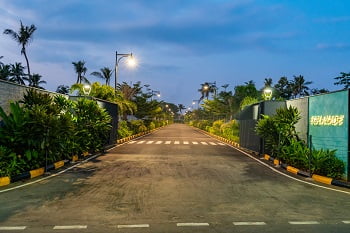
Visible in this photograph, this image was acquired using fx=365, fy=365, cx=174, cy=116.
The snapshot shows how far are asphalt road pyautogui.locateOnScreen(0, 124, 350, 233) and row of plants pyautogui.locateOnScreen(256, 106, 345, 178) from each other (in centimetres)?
135

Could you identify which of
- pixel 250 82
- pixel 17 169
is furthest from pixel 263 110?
pixel 250 82

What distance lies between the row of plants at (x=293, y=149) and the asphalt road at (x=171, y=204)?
1.35 meters

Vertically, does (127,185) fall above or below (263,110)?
below

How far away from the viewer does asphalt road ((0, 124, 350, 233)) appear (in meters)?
6.73

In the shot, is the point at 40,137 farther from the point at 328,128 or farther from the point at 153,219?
the point at 328,128

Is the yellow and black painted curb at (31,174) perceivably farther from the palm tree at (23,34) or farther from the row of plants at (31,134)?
the palm tree at (23,34)

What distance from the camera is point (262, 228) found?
6.63 meters

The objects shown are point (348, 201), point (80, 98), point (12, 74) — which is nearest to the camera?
point (348, 201)

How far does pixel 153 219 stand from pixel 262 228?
206 centimetres

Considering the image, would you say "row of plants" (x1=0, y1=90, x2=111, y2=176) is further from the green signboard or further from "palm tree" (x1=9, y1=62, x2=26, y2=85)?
"palm tree" (x1=9, y1=62, x2=26, y2=85)

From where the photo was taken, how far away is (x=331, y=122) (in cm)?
1315

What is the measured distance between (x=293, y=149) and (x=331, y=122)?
8.09 ft

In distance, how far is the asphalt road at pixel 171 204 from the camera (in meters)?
6.73

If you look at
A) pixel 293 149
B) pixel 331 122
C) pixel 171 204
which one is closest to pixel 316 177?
pixel 331 122
